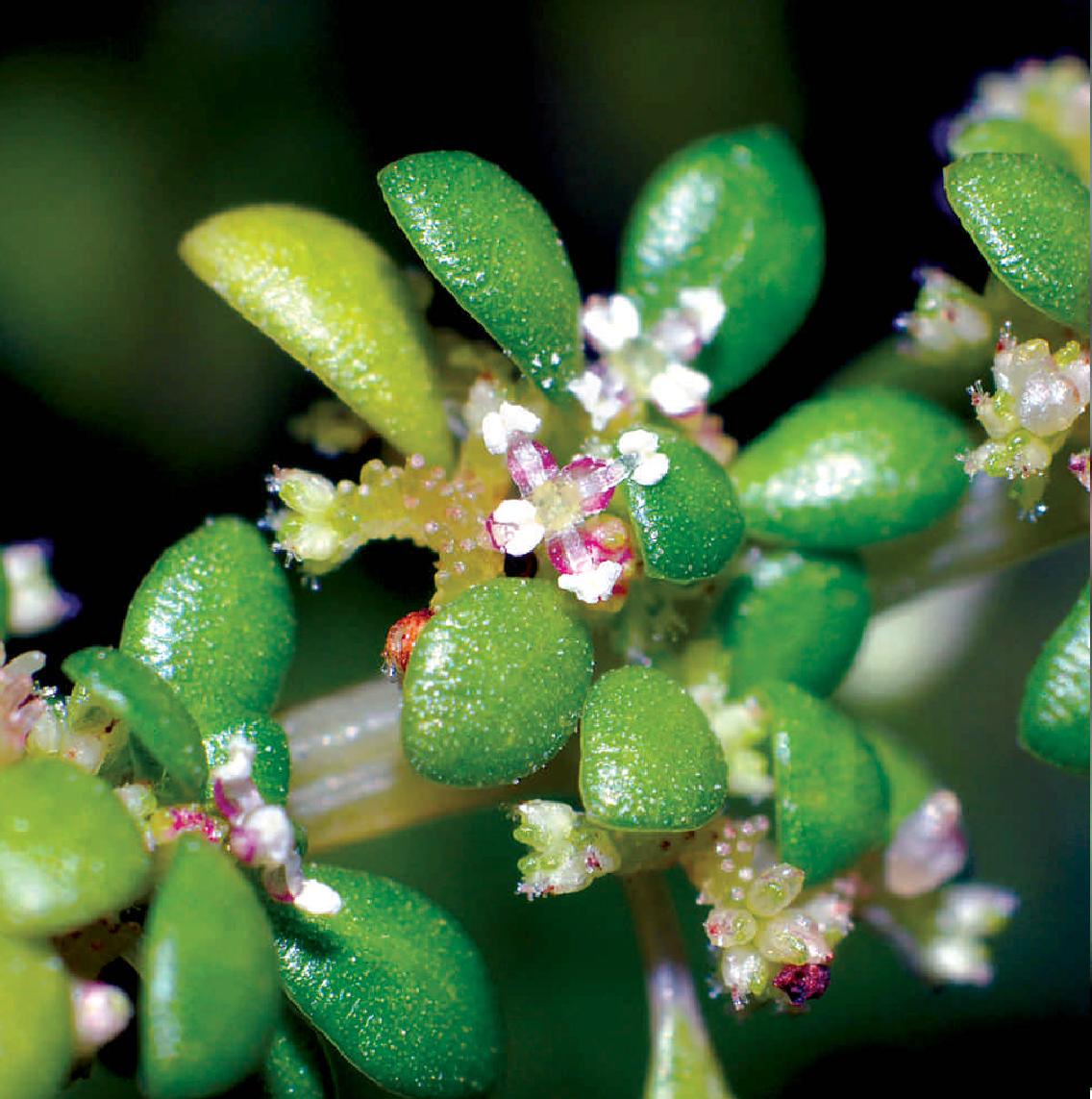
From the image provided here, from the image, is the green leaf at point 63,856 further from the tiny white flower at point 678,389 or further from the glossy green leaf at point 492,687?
the tiny white flower at point 678,389

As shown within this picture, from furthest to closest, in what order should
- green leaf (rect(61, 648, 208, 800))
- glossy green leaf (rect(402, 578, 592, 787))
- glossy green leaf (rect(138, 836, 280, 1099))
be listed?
1. glossy green leaf (rect(402, 578, 592, 787))
2. green leaf (rect(61, 648, 208, 800))
3. glossy green leaf (rect(138, 836, 280, 1099))

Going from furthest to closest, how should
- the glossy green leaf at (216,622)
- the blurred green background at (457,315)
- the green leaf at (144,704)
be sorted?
the blurred green background at (457,315), the glossy green leaf at (216,622), the green leaf at (144,704)

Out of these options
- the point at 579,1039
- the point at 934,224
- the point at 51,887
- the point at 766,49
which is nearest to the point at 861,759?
the point at 51,887

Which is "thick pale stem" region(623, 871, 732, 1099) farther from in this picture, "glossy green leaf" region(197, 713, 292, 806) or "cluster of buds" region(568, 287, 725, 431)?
"cluster of buds" region(568, 287, 725, 431)

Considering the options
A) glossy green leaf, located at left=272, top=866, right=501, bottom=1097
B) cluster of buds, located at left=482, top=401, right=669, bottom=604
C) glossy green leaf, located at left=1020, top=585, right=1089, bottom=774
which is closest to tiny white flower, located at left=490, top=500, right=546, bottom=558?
cluster of buds, located at left=482, top=401, right=669, bottom=604

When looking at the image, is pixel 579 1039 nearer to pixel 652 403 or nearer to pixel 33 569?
pixel 652 403

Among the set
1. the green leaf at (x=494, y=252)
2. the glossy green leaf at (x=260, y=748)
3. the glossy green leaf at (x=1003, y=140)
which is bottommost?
the glossy green leaf at (x=260, y=748)

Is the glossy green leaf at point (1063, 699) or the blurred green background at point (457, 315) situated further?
the blurred green background at point (457, 315)

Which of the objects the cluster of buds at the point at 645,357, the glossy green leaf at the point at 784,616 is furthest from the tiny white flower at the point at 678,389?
the glossy green leaf at the point at 784,616
